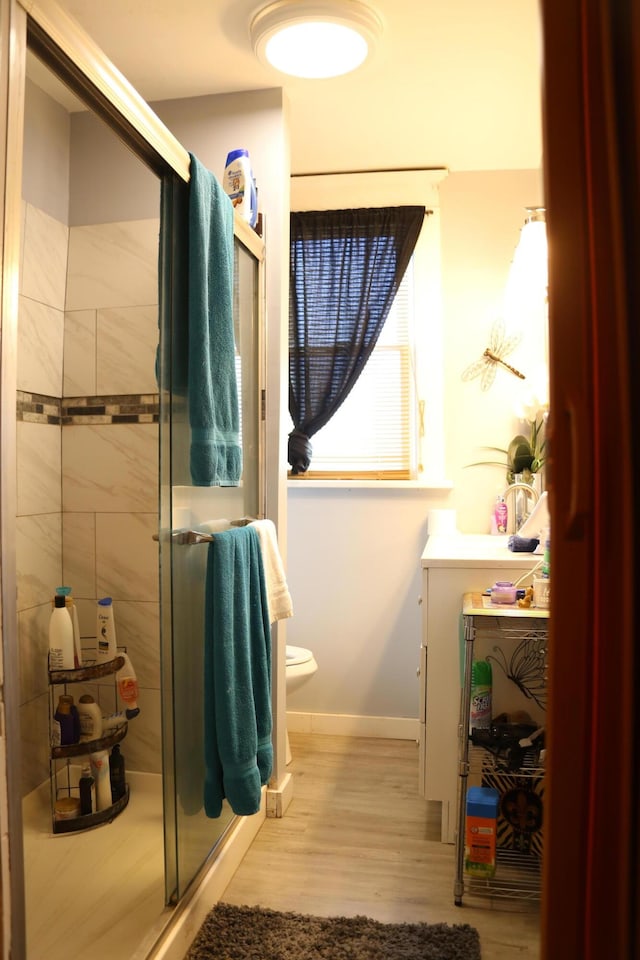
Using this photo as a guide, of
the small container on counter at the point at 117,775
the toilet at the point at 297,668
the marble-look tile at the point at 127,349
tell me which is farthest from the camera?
the toilet at the point at 297,668

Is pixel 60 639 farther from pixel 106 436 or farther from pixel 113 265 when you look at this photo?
pixel 113 265

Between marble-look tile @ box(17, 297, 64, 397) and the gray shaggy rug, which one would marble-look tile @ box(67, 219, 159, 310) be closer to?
marble-look tile @ box(17, 297, 64, 397)

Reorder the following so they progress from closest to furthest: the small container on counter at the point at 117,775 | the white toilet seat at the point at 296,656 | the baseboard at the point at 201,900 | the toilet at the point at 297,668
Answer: the baseboard at the point at 201,900 → the small container on counter at the point at 117,775 → the toilet at the point at 297,668 → the white toilet seat at the point at 296,656

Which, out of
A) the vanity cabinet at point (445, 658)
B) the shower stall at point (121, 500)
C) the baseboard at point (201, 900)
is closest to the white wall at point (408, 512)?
the shower stall at point (121, 500)

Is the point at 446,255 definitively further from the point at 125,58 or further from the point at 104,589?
the point at 104,589

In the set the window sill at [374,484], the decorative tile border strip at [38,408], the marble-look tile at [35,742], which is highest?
the decorative tile border strip at [38,408]

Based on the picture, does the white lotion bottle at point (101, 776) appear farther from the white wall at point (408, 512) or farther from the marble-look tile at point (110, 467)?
the white wall at point (408, 512)

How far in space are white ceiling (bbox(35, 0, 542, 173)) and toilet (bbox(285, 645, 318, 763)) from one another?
1.99m

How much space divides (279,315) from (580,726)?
6.87 ft

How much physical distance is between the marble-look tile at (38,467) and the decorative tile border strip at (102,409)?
0.05 m

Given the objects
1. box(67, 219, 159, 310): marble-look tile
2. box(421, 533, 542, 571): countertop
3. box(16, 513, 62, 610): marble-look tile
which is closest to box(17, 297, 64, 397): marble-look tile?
box(67, 219, 159, 310): marble-look tile

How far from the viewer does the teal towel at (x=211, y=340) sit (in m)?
1.72

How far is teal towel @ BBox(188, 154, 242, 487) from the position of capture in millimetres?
1718

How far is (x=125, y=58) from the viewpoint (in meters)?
2.24
